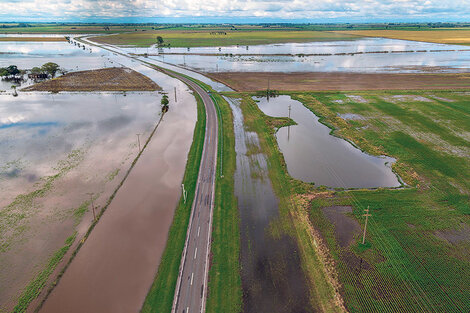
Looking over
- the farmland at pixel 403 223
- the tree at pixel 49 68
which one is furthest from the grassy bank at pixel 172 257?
the tree at pixel 49 68

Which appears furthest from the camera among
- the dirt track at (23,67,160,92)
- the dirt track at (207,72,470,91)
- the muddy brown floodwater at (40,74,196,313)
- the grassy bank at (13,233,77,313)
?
the dirt track at (207,72,470,91)

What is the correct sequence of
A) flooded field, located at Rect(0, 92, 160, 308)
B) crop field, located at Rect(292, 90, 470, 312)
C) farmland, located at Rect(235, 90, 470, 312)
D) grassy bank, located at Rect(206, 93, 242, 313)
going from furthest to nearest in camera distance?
flooded field, located at Rect(0, 92, 160, 308) < farmland, located at Rect(235, 90, 470, 312) < crop field, located at Rect(292, 90, 470, 312) < grassy bank, located at Rect(206, 93, 242, 313)

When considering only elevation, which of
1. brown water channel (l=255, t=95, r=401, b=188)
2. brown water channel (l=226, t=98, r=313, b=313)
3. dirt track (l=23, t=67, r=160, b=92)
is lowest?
brown water channel (l=226, t=98, r=313, b=313)

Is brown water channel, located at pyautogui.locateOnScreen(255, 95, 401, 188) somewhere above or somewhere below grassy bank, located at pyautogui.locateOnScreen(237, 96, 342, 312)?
above

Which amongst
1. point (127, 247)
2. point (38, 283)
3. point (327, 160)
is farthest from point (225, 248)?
point (327, 160)

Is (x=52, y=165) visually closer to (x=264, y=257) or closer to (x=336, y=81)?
(x=264, y=257)

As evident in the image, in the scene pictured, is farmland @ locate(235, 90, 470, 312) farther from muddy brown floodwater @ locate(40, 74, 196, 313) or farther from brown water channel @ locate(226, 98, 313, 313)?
muddy brown floodwater @ locate(40, 74, 196, 313)

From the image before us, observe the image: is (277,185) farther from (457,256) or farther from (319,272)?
(457,256)

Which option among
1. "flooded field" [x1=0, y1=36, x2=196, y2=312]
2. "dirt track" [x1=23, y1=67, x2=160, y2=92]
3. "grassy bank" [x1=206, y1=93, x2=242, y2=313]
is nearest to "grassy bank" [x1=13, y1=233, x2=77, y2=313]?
"flooded field" [x1=0, y1=36, x2=196, y2=312]
